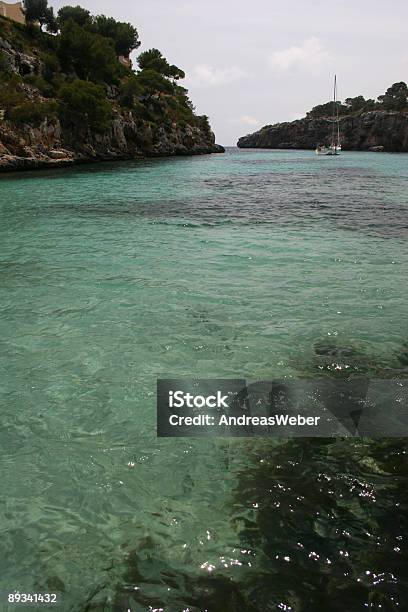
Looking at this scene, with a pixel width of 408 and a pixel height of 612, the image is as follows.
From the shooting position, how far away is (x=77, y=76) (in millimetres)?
75062

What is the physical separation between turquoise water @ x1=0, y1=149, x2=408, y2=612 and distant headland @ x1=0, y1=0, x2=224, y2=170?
39463 millimetres

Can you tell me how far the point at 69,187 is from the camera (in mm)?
30688

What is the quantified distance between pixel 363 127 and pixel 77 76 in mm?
105876

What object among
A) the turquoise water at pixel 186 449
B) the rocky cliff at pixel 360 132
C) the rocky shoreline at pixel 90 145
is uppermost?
the rocky cliff at pixel 360 132

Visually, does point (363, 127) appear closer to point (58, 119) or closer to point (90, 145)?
point (90, 145)

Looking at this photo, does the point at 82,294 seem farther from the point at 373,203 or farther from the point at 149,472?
the point at 373,203

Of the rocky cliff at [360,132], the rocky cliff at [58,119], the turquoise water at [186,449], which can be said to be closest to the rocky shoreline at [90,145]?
the rocky cliff at [58,119]

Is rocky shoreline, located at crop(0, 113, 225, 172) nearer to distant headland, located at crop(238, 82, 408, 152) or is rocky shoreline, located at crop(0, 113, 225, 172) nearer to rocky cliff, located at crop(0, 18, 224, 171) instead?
rocky cliff, located at crop(0, 18, 224, 171)

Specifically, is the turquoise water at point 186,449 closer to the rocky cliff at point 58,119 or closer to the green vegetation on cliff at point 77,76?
the rocky cliff at point 58,119

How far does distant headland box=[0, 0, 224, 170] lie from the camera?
157 feet

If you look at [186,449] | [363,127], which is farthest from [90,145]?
[363,127]

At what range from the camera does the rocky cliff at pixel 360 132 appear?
133125 millimetres

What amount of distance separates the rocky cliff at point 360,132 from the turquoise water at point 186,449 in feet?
469

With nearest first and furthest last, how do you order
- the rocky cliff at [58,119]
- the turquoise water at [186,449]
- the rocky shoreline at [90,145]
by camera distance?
the turquoise water at [186,449]
the rocky shoreline at [90,145]
the rocky cliff at [58,119]
